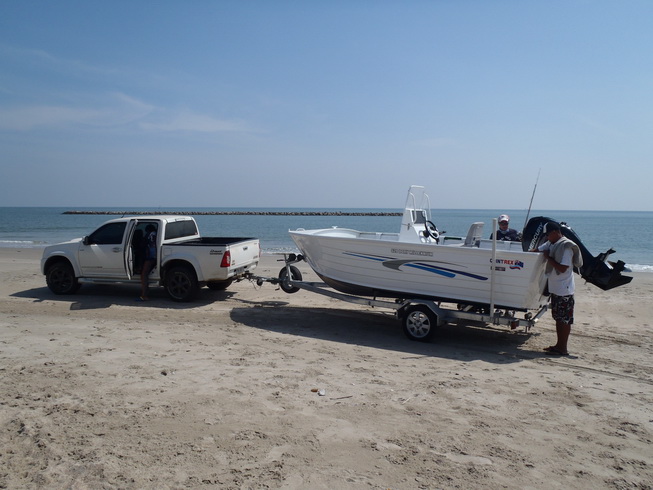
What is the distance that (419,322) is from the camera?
289 inches

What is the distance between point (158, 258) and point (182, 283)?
0.69 meters

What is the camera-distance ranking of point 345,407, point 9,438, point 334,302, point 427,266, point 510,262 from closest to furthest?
point 9,438, point 345,407, point 510,262, point 427,266, point 334,302

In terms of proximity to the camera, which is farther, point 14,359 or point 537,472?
point 14,359

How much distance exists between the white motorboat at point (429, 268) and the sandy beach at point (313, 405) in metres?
0.73

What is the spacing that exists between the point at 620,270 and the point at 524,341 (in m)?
1.72

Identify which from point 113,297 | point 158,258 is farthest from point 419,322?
point 113,297

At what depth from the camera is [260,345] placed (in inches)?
269

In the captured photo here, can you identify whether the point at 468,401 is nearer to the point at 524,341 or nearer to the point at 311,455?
the point at 311,455

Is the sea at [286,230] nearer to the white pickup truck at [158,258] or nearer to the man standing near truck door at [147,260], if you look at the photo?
the white pickup truck at [158,258]

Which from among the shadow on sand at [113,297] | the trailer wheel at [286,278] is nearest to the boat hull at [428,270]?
the trailer wheel at [286,278]

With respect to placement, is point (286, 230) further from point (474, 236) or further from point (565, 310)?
point (565, 310)

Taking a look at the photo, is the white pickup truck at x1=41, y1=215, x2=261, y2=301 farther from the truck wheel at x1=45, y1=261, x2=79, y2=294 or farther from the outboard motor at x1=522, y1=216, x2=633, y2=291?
the outboard motor at x1=522, y1=216, x2=633, y2=291

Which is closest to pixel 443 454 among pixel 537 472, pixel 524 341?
pixel 537 472

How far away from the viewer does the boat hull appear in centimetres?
679
